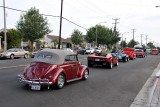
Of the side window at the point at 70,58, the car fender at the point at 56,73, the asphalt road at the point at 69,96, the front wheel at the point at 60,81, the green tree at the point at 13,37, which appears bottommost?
the asphalt road at the point at 69,96

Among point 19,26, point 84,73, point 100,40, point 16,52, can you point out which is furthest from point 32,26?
point 84,73

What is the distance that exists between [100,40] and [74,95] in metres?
82.4

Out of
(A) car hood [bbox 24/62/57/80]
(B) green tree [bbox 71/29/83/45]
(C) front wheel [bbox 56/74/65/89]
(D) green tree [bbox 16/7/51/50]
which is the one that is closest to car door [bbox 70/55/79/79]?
(C) front wheel [bbox 56/74/65/89]

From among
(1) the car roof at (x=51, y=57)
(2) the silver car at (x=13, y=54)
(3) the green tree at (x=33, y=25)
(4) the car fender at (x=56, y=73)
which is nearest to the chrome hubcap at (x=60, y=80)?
(4) the car fender at (x=56, y=73)

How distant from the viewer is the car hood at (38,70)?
34.2 ft

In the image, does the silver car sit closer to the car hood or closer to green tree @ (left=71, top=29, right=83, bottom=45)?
the car hood

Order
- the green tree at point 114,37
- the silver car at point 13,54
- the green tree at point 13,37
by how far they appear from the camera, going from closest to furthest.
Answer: the silver car at point 13,54, the green tree at point 13,37, the green tree at point 114,37

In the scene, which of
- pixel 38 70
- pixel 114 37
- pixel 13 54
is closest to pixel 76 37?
pixel 114 37

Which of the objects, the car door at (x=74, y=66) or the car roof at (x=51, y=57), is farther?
the car door at (x=74, y=66)

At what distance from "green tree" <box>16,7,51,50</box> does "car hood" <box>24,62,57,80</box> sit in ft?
153

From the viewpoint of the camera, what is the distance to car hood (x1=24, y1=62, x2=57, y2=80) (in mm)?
10414

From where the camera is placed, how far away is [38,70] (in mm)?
10625

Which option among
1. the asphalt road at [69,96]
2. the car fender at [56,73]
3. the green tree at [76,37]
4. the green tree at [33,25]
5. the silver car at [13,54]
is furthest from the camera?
the green tree at [76,37]

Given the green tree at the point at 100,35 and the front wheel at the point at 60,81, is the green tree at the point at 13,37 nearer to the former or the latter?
the green tree at the point at 100,35
